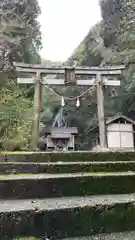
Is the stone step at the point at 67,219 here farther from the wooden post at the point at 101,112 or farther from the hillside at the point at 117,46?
the hillside at the point at 117,46

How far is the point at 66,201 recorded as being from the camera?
2170 mm

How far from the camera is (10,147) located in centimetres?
812

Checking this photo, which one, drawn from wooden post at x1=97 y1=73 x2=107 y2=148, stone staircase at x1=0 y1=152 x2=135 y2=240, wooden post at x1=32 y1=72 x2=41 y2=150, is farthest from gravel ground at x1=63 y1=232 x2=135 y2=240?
wooden post at x1=97 y1=73 x2=107 y2=148

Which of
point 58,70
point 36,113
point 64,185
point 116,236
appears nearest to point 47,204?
point 64,185

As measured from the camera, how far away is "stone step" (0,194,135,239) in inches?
67.4

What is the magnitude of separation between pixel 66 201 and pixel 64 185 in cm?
22

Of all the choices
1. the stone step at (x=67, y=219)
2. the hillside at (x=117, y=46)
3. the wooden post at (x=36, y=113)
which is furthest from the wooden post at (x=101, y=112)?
the stone step at (x=67, y=219)

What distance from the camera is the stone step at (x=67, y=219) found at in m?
1.71

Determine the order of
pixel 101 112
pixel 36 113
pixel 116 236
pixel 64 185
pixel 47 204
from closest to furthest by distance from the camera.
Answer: pixel 116 236 < pixel 47 204 < pixel 64 185 < pixel 36 113 < pixel 101 112

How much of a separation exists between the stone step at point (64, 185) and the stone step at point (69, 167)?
A: 1.91 feet

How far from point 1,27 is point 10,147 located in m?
7.37

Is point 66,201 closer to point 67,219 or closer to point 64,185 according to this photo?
point 64,185

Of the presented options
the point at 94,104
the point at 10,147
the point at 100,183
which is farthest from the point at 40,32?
the point at 100,183

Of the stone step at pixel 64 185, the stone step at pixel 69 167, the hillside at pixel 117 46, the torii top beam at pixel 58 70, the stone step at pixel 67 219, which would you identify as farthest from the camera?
the hillside at pixel 117 46
